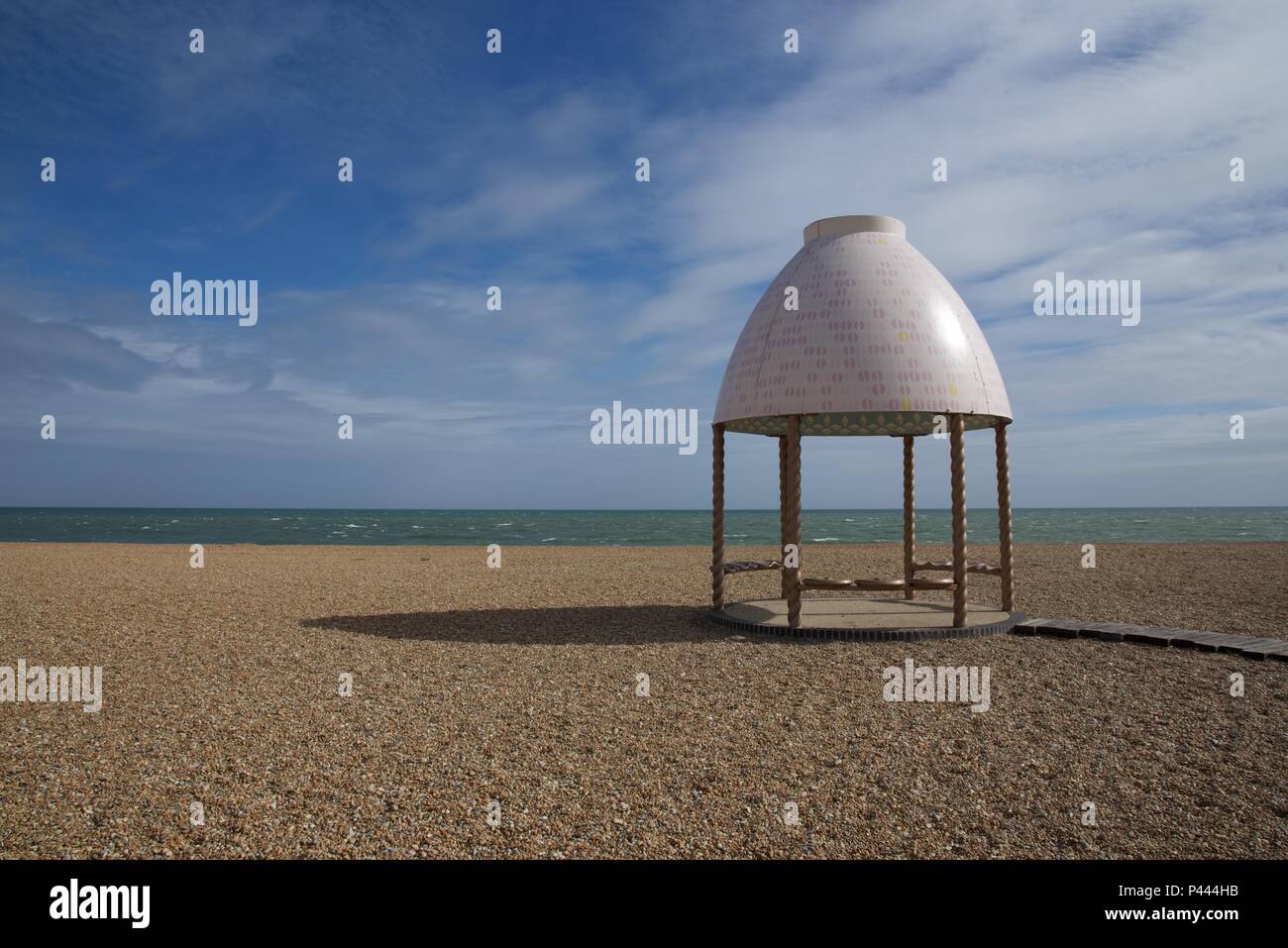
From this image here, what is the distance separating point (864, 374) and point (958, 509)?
254 centimetres

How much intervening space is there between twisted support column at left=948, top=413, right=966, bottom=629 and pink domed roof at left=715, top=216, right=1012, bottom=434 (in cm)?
38

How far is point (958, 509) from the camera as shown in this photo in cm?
1286

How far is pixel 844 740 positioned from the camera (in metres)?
7.98


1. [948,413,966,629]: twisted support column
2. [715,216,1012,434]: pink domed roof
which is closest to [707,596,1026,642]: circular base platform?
[948,413,966,629]: twisted support column

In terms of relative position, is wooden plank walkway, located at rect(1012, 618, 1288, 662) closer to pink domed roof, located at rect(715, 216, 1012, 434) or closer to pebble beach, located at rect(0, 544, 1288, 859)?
pebble beach, located at rect(0, 544, 1288, 859)

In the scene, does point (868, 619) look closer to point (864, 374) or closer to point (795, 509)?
point (795, 509)

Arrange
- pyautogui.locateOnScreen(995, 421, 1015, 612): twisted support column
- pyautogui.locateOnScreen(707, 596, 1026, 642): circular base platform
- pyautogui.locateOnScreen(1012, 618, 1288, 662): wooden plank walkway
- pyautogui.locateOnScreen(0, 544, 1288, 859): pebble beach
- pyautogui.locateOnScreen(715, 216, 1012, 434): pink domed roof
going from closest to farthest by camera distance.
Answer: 1. pyautogui.locateOnScreen(0, 544, 1288, 859): pebble beach
2. pyautogui.locateOnScreen(1012, 618, 1288, 662): wooden plank walkway
3. pyautogui.locateOnScreen(715, 216, 1012, 434): pink domed roof
4. pyautogui.locateOnScreen(707, 596, 1026, 642): circular base platform
5. pyautogui.locateOnScreen(995, 421, 1015, 612): twisted support column

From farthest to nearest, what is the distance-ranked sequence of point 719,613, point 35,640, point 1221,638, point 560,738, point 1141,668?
point 719,613 < point 35,640 < point 1221,638 < point 1141,668 < point 560,738

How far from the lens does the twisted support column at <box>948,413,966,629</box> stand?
13.0 meters

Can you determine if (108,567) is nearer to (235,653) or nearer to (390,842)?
(235,653)

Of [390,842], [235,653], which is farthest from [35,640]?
[390,842]

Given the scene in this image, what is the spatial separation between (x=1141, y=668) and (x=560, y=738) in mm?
7659

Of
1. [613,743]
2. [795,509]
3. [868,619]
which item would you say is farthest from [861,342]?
[613,743]

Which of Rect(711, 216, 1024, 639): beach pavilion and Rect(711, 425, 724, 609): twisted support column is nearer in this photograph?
Rect(711, 216, 1024, 639): beach pavilion
